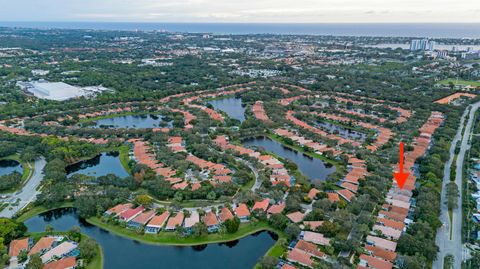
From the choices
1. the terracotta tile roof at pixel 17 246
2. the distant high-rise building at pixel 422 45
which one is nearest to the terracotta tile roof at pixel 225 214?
the terracotta tile roof at pixel 17 246

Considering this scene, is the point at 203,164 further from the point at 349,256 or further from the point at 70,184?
the point at 349,256

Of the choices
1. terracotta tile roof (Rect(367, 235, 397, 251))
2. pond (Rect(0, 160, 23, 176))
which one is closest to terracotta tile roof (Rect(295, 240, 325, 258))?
terracotta tile roof (Rect(367, 235, 397, 251))

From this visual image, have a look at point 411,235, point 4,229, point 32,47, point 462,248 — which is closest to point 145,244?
point 4,229

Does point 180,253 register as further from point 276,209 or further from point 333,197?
point 333,197

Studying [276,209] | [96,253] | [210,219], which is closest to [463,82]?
[276,209]

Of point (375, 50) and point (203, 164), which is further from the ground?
point (375, 50)

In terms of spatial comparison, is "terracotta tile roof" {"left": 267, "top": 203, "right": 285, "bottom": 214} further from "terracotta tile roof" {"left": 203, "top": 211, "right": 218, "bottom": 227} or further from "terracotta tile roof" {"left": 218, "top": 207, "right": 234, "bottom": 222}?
"terracotta tile roof" {"left": 203, "top": 211, "right": 218, "bottom": 227}
